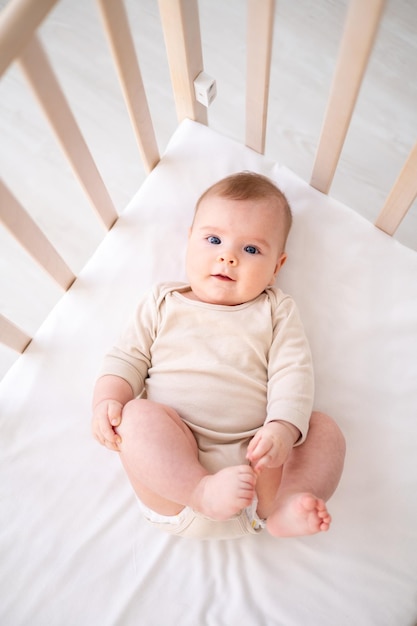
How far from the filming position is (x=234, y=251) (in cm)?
96

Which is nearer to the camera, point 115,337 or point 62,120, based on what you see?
point 62,120

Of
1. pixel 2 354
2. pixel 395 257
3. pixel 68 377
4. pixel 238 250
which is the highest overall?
pixel 395 257

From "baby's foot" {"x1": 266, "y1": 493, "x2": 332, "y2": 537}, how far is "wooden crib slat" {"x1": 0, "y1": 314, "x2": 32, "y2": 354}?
0.61m

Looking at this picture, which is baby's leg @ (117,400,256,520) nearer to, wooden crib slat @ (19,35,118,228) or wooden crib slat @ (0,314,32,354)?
wooden crib slat @ (0,314,32,354)

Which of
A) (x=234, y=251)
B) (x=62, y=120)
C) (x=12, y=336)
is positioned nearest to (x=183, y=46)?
(x=62, y=120)

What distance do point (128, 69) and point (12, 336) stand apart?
22.7 inches

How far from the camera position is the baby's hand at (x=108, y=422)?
2.82ft

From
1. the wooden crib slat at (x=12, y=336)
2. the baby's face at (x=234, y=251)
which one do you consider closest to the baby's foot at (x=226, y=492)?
the baby's face at (x=234, y=251)

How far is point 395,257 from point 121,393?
686 millimetres

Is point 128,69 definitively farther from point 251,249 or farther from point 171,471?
point 171,471

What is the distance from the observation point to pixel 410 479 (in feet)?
3.12

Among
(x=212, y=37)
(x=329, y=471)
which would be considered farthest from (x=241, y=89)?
(x=329, y=471)

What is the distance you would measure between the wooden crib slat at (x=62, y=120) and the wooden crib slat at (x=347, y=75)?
47 centimetres

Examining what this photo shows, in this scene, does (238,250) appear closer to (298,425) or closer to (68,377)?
(298,425)
